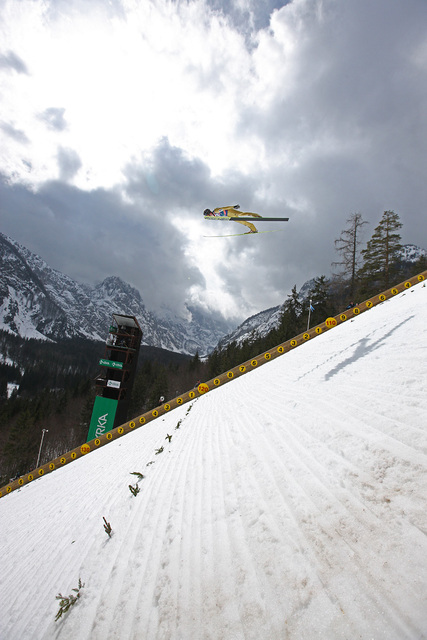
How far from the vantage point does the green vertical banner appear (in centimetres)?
3412

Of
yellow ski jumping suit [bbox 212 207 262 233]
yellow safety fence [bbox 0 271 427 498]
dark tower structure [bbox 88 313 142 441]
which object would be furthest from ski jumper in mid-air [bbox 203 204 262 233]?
dark tower structure [bbox 88 313 142 441]

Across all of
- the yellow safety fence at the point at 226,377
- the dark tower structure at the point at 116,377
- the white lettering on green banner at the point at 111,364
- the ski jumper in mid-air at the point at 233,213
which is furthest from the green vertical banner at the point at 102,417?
the ski jumper in mid-air at the point at 233,213

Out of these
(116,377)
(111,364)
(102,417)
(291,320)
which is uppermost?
(291,320)

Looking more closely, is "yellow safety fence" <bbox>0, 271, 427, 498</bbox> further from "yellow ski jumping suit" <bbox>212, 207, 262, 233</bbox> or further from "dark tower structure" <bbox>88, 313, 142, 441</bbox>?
"dark tower structure" <bbox>88, 313, 142, 441</bbox>

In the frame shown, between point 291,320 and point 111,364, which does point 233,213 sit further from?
point 291,320

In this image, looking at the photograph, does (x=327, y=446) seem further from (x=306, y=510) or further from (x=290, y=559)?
(x=290, y=559)

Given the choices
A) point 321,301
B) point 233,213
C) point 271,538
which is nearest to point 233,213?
point 233,213

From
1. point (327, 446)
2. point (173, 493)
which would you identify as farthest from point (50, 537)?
point (327, 446)

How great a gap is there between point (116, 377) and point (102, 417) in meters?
5.90

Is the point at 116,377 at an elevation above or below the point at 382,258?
below

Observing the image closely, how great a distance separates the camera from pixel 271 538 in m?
2.94

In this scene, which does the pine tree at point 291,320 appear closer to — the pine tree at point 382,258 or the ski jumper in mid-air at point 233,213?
the pine tree at point 382,258

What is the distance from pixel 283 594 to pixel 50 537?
6073mm

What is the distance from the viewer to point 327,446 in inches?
160
